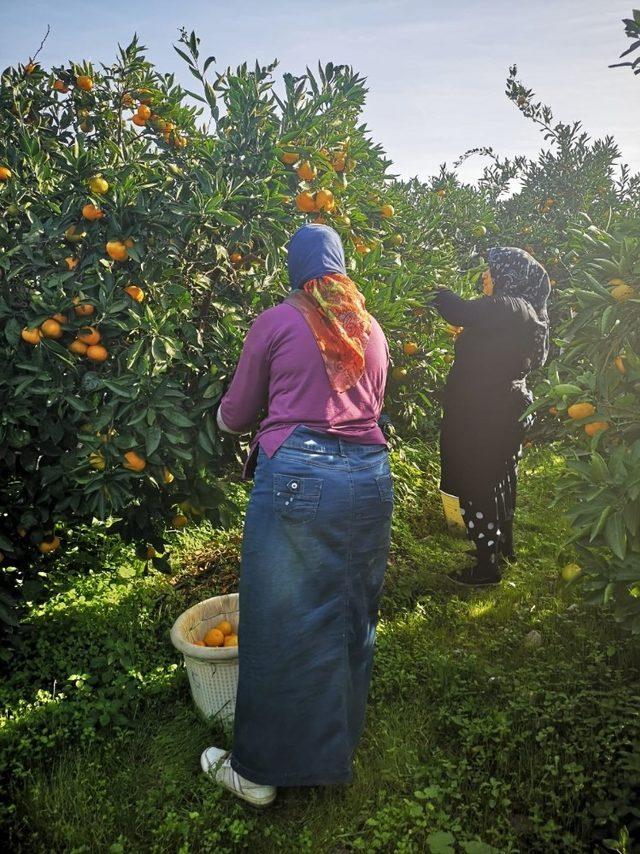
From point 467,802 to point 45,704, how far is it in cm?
177

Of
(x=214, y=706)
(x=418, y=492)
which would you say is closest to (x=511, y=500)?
(x=418, y=492)

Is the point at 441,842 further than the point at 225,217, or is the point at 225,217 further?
the point at 225,217

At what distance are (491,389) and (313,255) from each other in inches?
79.2

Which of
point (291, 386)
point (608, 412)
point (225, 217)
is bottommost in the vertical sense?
point (608, 412)

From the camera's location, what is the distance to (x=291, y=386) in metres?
2.18

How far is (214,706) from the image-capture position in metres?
2.81

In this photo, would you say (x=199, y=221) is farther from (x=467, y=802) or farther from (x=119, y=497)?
(x=467, y=802)

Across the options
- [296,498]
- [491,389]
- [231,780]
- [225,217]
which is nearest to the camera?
[296,498]

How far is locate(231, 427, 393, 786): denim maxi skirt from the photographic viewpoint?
216 centimetres

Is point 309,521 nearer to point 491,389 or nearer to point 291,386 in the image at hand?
point 291,386

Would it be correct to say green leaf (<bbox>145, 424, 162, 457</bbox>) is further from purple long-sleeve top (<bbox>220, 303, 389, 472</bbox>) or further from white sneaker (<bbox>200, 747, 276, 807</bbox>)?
white sneaker (<bbox>200, 747, 276, 807</bbox>)

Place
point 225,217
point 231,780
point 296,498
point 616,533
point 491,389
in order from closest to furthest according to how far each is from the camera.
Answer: point 616,533, point 296,498, point 231,780, point 225,217, point 491,389

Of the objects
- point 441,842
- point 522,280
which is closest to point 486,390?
point 522,280

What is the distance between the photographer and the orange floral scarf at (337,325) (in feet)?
7.06
